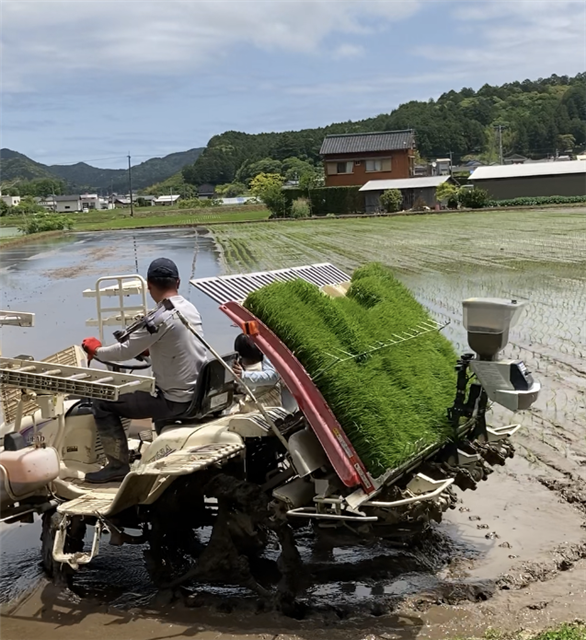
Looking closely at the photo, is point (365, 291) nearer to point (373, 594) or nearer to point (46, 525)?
point (373, 594)

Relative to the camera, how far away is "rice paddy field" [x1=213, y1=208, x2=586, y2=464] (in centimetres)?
852

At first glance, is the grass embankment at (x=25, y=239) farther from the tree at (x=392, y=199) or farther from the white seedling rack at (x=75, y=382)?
the white seedling rack at (x=75, y=382)

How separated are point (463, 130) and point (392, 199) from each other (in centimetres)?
8616

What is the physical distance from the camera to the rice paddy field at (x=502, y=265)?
8523 millimetres

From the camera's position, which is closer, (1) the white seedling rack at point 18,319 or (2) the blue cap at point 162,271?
(2) the blue cap at point 162,271

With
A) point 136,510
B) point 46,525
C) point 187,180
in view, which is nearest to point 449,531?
point 136,510

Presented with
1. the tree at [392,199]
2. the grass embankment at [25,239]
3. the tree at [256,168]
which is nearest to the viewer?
the grass embankment at [25,239]

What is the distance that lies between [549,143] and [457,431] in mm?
135788

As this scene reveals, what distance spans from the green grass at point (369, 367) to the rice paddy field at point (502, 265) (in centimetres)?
247

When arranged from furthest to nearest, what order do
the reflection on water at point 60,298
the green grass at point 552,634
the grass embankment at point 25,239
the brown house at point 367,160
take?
the brown house at point 367,160 → the grass embankment at point 25,239 → the reflection on water at point 60,298 → the green grass at point 552,634

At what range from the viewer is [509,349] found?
10781 mm

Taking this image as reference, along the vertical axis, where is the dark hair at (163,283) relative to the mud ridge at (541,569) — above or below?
above

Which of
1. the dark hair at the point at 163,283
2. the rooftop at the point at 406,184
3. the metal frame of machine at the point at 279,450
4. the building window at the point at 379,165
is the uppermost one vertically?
the building window at the point at 379,165

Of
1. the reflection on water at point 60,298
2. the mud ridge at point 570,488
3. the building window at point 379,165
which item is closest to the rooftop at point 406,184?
Result: the building window at point 379,165
